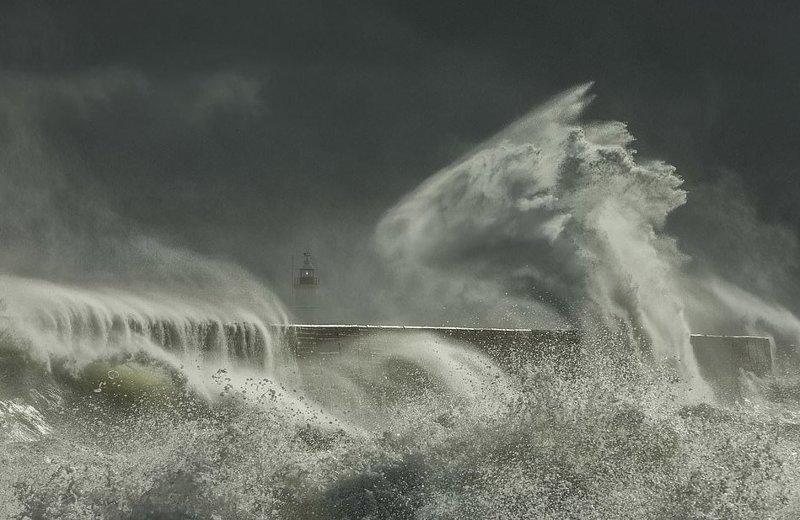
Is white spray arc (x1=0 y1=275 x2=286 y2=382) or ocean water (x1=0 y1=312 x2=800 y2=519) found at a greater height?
white spray arc (x1=0 y1=275 x2=286 y2=382)

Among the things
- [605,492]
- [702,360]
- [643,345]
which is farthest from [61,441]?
[702,360]

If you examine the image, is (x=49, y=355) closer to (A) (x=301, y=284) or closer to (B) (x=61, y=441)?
(B) (x=61, y=441)

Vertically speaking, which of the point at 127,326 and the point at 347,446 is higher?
the point at 127,326

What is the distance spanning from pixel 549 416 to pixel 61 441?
713 centimetres

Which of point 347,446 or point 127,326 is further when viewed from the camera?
point 127,326

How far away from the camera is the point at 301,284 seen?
3916 centimetres

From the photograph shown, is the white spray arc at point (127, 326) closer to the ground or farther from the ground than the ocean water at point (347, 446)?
farther from the ground

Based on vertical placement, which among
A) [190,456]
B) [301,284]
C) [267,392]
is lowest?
[190,456]

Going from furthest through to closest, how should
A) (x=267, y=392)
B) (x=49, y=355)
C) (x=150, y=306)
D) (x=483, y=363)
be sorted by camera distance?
(x=483, y=363) < (x=150, y=306) < (x=267, y=392) < (x=49, y=355)

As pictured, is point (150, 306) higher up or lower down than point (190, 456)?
higher up

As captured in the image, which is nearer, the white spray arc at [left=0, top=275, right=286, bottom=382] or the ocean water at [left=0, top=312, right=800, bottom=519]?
the ocean water at [left=0, top=312, right=800, bottom=519]

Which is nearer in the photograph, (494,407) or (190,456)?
(190,456)

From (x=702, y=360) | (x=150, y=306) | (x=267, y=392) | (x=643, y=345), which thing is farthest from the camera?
(x=702, y=360)

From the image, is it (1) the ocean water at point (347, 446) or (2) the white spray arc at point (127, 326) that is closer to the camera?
(1) the ocean water at point (347, 446)
